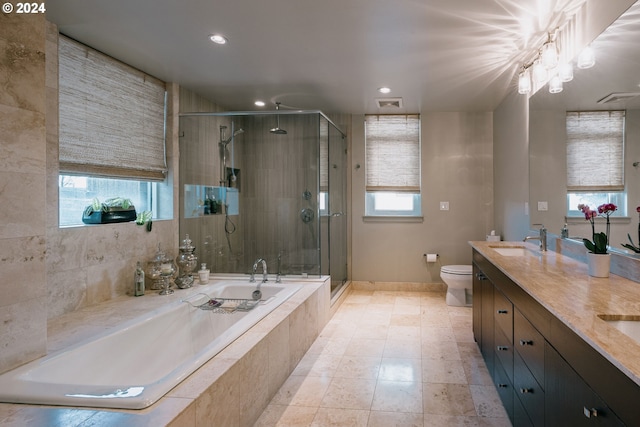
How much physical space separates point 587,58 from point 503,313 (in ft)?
4.89

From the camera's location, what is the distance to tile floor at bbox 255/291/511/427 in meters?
2.20

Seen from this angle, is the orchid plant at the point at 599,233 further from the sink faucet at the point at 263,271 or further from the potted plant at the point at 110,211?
the potted plant at the point at 110,211

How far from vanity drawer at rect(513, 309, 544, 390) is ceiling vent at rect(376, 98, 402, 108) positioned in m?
2.93

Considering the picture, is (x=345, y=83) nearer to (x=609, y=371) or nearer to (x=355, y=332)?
(x=355, y=332)

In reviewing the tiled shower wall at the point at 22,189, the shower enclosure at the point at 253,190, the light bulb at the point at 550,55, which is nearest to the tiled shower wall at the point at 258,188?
the shower enclosure at the point at 253,190

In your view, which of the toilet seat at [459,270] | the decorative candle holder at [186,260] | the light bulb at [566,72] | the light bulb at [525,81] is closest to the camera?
the light bulb at [566,72]

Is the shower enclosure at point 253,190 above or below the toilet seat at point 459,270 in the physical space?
above

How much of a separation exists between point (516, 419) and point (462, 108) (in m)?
3.64

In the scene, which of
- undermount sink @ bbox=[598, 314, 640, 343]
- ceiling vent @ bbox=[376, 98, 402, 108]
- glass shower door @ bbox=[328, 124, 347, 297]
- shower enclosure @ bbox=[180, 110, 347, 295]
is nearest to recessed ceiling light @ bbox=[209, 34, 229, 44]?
shower enclosure @ bbox=[180, 110, 347, 295]

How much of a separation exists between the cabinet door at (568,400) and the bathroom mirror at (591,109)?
34.5 inches

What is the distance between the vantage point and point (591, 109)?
2174mm

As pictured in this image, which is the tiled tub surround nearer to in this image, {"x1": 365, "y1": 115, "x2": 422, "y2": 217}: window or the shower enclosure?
the shower enclosure

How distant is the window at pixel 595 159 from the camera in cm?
194

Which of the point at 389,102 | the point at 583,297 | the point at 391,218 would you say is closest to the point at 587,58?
the point at 583,297
